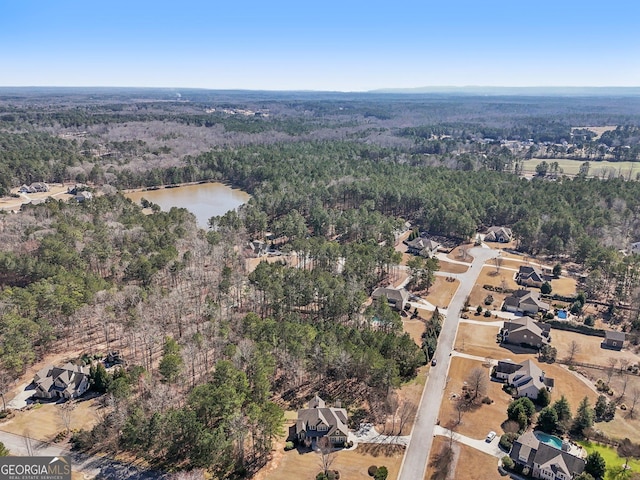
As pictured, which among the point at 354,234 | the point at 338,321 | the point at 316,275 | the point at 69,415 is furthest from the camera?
the point at 354,234

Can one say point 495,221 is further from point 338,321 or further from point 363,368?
point 363,368

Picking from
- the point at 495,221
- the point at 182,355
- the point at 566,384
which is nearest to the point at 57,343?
the point at 182,355

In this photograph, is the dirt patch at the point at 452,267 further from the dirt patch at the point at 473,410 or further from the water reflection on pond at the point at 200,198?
Answer: the water reflection on pond at the point at 200,198

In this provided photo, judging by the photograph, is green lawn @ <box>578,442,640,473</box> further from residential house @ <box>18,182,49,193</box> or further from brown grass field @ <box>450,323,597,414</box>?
residential house @ <box>18,182,49,193</box>

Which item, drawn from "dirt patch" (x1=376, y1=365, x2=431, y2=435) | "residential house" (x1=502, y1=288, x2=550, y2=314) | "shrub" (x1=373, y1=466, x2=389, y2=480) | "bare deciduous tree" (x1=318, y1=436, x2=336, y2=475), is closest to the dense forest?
A: "dirt patch" (x1=376, y1=365, x2=431, y2=435)

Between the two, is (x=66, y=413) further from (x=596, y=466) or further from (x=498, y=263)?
(x=498, y=263)

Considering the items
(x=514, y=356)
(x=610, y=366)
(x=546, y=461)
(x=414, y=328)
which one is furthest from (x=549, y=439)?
(x=414, y=328)
